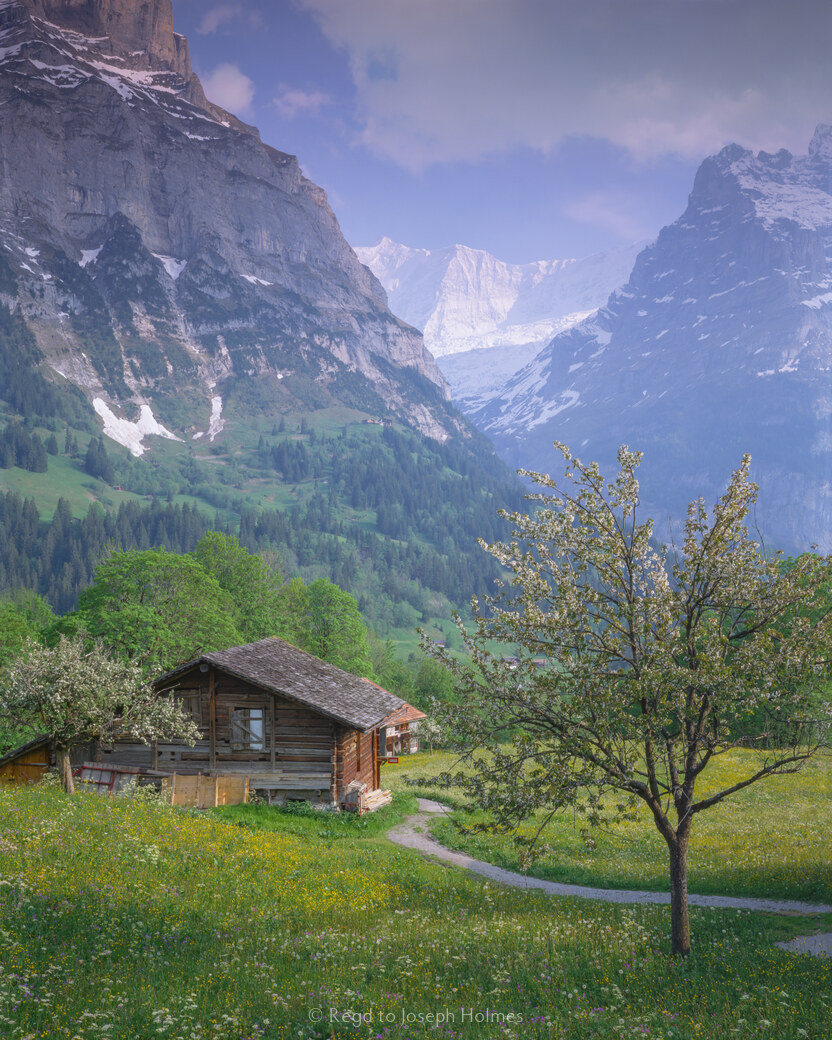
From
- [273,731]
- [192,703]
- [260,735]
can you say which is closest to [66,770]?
[192,703]

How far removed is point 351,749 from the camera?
36.8 m

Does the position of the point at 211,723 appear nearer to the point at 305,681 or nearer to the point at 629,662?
the point at 305,681

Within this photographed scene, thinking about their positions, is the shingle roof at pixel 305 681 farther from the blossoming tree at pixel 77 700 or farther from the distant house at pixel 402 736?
the distant house at pixel 402 736

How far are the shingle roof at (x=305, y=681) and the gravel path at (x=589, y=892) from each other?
18.0 ft

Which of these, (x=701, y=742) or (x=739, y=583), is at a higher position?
(x=739, y=583)

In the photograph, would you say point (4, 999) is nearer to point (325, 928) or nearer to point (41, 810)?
point (325, 928)

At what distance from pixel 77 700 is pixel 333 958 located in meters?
20.4

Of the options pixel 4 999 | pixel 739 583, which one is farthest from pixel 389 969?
pixel 739 583

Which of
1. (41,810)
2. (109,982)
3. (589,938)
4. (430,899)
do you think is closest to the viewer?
(109,982)

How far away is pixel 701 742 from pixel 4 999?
12.2m

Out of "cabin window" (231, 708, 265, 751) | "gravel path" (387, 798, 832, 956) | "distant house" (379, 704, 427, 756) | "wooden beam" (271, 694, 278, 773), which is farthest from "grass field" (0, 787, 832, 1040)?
"distant house" (379, 704, 427, 756)

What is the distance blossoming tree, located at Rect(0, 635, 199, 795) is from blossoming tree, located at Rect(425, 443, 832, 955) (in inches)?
866

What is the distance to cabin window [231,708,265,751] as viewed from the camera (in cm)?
3506

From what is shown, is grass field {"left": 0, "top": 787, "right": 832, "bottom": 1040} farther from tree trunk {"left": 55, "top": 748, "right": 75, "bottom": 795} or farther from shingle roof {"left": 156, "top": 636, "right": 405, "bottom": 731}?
shingle roof {"left": 156, "top": 636, "right": 405, "bottom": 731}
